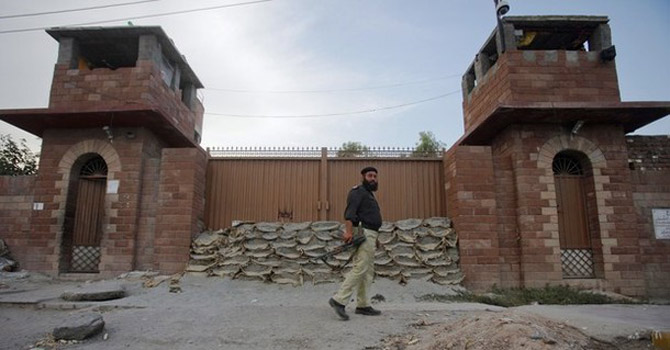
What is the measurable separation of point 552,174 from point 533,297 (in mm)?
2677

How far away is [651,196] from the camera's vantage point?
8.45 meters

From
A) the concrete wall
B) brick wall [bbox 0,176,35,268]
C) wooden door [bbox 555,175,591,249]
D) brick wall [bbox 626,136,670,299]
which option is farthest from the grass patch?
brick wall [bbox 0,176,35,268]

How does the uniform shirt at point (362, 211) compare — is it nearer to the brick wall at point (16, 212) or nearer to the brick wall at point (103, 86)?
the brick wall at point (103, 86)

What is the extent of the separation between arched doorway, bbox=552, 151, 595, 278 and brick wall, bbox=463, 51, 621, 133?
130cm

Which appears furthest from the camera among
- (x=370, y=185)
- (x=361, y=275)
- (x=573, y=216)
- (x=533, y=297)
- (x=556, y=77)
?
(x=556, y=77)

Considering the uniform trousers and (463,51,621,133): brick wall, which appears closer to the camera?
the uniform trousers

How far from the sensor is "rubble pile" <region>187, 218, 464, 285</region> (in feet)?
24.6

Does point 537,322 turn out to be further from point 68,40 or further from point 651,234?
point 68,40

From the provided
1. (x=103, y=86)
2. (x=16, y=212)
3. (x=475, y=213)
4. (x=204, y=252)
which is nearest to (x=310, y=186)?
(x=204, y=252)

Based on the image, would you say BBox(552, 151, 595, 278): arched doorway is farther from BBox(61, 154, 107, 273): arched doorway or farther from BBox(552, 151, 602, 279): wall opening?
BBox(61, 154, 107, 273): arched doorway

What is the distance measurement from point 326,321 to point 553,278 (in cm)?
511

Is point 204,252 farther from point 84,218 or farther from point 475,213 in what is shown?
point 475,213

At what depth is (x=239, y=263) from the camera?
7707 millimetres

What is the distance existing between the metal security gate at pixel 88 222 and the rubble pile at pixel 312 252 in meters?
2.62
